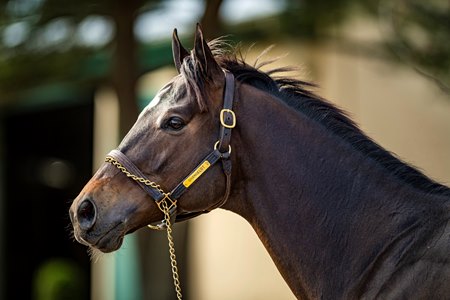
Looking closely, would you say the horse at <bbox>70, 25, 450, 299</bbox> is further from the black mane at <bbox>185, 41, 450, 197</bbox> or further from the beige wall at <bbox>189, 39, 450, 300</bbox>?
the beige wall at <bbox>189, 39, 450, 300</bbox>

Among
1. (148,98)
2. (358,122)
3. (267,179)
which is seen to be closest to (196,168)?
(267,179)

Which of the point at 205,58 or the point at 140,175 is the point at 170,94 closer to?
the point at 205,58

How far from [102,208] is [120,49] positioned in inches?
262

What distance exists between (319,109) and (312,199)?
0.44 meters

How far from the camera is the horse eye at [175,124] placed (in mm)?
3996

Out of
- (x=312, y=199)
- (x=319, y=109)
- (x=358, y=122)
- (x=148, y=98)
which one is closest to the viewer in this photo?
(x=312, y=199)

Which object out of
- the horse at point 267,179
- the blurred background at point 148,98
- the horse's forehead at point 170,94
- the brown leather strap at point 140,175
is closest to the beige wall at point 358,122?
the blurred background at point 148,98

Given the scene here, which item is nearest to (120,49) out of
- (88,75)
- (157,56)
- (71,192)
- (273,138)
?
(157,56)

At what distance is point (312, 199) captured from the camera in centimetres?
394

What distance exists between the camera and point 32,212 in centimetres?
1895

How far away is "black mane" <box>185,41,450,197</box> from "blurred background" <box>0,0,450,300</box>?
293 centimetres

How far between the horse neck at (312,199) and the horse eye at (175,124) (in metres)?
0.25

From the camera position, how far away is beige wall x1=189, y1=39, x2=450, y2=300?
12.0 meters

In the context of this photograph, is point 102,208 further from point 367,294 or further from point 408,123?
point 408,123
